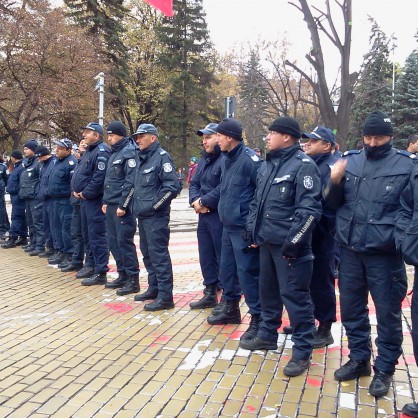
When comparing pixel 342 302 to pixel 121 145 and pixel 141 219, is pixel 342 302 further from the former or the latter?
pixel 121 145

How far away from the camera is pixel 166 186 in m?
5.56

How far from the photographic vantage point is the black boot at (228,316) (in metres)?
5.14

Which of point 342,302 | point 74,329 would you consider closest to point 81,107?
point 74,329

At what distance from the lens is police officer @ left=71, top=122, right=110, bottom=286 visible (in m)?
7.00

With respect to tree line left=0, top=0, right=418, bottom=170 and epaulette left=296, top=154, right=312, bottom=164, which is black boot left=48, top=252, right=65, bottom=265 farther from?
tree line left=0, top=0, right=418, bottom=170

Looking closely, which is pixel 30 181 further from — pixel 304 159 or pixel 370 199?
pixel 370 199

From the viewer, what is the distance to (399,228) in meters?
3.28

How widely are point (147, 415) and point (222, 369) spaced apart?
35.0 inches

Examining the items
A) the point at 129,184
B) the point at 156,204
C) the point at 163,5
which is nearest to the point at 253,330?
the point at 156,204

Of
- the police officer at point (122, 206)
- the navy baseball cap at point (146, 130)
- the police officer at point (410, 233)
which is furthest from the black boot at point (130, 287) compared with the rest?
the police officer at point (410, 233)

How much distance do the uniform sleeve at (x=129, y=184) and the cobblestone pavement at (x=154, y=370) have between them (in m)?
1.25

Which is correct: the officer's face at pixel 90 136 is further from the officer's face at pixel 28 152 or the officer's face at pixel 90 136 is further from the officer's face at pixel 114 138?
the officer's face at pixel 28 152

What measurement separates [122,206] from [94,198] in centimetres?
112

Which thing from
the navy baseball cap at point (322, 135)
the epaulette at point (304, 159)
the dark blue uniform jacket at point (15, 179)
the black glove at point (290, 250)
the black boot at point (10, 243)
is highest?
the navy baseball cap at point (322, 135)
